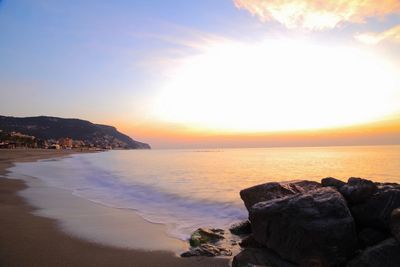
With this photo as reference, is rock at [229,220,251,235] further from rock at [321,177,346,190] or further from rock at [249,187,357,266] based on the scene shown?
rock at [249,187,357,266]

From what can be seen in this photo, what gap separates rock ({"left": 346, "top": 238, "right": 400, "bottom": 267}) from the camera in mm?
6996

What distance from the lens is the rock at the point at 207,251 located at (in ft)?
30.2

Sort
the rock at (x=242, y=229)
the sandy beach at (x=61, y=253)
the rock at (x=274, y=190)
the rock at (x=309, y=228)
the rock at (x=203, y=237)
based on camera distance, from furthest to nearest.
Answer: the rock at (x=242, y=229)
the rock at (x=274, y=190)
the rock at (x=203, y=237)
the sandy beach at (x=61, y=253)
the rock at (x=309, y=228)

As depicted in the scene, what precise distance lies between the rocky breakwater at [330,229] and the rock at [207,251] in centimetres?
12

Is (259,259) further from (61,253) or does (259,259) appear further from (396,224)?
(61,253)

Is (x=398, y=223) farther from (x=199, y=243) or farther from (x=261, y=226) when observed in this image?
(x=199, y=243)

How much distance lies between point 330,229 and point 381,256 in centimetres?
112

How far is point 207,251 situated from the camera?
9359 millimetres

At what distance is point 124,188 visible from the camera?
88.9 ft

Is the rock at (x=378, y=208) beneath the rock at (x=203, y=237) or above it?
above

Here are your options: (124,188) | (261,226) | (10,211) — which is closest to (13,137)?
(124,188)

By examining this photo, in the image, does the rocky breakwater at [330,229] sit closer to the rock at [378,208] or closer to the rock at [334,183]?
the rock at [378,208]

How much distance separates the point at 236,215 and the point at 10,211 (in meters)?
9.28

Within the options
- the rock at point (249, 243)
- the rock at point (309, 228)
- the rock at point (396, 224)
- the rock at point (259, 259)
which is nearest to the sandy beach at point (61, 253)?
the rock at point (259, 259)
